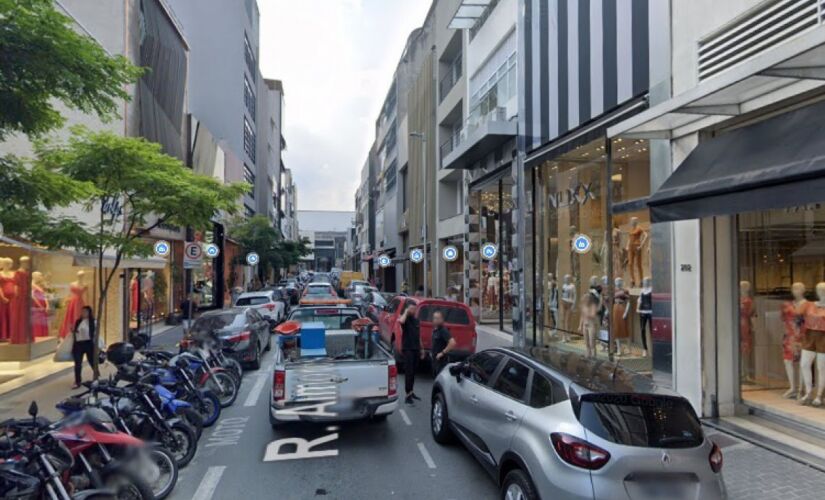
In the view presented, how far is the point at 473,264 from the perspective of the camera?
2417 cm

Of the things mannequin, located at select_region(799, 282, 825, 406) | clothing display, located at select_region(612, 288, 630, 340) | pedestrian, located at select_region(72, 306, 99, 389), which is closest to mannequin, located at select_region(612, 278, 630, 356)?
clothing display, located at select_region(612, 288, 630, 340)

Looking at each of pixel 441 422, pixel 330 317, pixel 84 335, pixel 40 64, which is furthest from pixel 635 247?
pixel 84 335

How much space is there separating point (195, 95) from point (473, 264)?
88.9ft

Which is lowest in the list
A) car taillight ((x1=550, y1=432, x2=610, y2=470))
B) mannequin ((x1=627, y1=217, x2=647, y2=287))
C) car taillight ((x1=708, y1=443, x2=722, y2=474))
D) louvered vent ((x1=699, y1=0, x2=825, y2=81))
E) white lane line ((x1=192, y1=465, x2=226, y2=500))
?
white lane line ((x1=192, y1=465, x2=226, y2=500))

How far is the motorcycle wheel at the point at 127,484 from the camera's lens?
468 centimetres

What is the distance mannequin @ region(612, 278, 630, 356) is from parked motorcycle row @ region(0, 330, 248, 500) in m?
9.03

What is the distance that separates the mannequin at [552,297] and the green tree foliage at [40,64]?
12.8 meters

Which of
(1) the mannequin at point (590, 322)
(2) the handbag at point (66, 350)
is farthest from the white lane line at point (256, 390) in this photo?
(1) the mannequin at point (590, 322)

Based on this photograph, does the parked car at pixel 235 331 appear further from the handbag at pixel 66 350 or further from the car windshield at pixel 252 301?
the car windshield at pixel 252 301

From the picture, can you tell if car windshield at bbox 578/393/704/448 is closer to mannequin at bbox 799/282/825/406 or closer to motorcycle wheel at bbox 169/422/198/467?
motorcycle wheel at bbox 169/422/198/467

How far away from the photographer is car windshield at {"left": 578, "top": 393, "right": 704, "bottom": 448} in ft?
12.7

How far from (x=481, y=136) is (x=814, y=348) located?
12.6 m

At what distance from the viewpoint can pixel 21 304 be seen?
41.4 ft

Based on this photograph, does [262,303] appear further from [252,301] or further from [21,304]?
[21,304]
